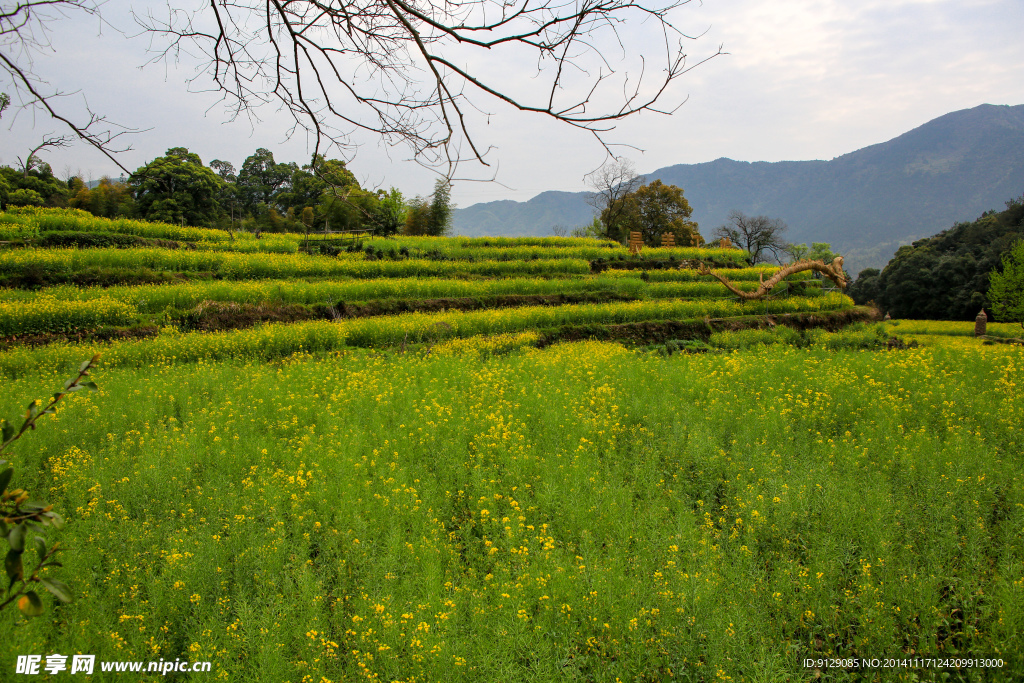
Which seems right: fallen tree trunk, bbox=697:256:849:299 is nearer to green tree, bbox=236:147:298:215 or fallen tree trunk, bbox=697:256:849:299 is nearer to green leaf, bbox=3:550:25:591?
green leaf, bbox=3:550:25:591

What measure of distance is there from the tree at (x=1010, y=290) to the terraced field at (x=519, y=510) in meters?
27.5

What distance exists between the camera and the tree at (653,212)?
51.7m

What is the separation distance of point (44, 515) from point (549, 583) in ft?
11.4

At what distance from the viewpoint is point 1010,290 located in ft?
100

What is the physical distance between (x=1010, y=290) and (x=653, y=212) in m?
29.1

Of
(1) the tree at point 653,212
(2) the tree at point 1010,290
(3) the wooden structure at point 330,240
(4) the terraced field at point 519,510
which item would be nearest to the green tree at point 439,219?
(3) the wooden structure at point 330,240

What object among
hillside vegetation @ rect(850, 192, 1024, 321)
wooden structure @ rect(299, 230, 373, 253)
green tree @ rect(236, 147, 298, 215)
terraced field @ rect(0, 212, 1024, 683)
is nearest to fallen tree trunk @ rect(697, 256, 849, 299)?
terraced field @ rect(0, 212, 1024, 683)

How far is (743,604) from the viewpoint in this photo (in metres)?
3.84

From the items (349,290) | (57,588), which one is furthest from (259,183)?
(57,588)

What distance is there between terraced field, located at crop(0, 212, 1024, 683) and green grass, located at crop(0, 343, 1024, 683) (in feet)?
0.09

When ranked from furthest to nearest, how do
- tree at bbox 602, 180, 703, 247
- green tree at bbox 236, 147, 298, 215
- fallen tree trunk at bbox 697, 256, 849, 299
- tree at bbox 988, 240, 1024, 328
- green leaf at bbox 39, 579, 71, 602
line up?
tree at bbox 602, 180, 703, 247 → green tree at bbox 236, 147, 298, 215 → tree at bbox 988, 240, 1024, 328 → fallen tree trunk at bbox 697, 256, 849, 299 → green leaf at bbox 39, 579, 71, 602

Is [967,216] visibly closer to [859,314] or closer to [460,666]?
[859,314]

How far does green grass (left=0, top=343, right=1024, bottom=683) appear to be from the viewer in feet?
11.1

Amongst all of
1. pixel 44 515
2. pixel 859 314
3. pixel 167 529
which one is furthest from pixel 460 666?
pixel 859 314
